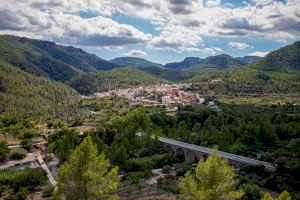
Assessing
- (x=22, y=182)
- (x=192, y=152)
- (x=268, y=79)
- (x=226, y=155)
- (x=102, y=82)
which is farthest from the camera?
(x=102, y=82)

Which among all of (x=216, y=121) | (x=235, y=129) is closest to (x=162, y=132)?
(x=216, y=121)

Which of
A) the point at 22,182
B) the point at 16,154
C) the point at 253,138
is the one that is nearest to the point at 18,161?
the point at 16,154

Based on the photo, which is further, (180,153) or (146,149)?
(180,153)

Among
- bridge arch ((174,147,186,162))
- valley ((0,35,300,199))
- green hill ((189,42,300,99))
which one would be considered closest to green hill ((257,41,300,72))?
green hill ((189,42,300,99))

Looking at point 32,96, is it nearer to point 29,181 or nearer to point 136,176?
point 29,181

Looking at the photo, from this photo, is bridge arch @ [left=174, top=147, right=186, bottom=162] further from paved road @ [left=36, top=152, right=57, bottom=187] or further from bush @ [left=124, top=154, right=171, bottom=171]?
paved road @ [left=36, top=152, right=57, bottom=187]
